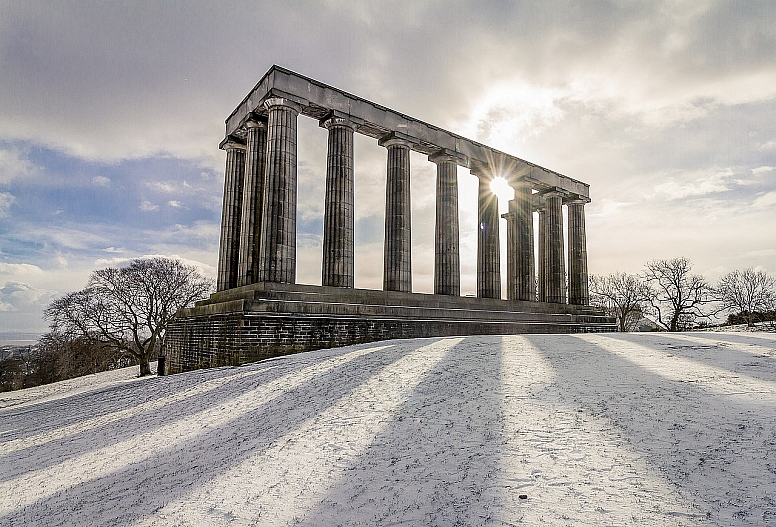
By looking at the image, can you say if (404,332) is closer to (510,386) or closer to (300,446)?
(510,386)

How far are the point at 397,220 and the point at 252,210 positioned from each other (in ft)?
24.2

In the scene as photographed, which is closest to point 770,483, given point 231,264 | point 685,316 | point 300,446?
point 300,446

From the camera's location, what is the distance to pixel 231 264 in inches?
993

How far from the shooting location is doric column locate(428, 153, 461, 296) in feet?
86.7

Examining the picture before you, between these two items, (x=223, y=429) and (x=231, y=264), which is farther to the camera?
(x=231, y=264)

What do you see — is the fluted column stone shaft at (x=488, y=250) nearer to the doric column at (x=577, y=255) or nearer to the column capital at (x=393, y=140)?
the column capital at (x=393, y=140)

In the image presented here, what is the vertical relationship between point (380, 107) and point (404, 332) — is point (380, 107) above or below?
above

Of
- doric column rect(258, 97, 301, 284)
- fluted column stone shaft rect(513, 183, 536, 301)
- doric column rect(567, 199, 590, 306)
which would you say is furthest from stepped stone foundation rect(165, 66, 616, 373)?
doric column rect(567, 199, 590, 306)

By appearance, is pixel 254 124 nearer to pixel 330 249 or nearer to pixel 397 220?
Answer: pixel 330 249

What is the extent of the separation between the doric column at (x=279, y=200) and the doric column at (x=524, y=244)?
17.8 meters

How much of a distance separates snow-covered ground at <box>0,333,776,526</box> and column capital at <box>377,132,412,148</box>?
17.3 meters

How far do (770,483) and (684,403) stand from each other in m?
2.15

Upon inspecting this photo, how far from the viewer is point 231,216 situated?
2584cm

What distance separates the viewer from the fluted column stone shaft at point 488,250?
29656 millimetres
